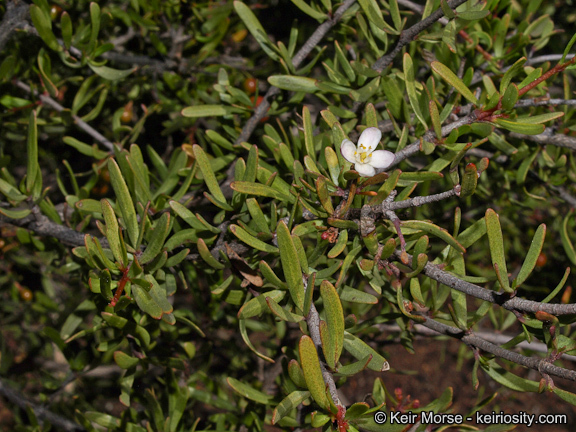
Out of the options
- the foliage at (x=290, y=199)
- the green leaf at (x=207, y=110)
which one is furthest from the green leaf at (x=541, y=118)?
the green leaf at (x=207, y=110)

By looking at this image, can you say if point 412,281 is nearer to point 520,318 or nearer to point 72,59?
point 520,318

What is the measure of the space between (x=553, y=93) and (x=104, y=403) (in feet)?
8.50

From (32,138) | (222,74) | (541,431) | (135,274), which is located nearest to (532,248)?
(135,274)

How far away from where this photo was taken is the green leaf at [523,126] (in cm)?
76

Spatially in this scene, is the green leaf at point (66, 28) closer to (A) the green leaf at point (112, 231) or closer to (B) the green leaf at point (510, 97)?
(A) the green leaf at point (112, 231)

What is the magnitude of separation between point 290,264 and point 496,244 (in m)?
0.35

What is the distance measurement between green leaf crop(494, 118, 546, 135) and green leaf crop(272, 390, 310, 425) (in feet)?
1.94

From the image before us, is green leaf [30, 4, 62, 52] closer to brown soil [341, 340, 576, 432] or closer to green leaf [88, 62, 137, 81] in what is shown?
green leaf [88, 62, 137, 81]

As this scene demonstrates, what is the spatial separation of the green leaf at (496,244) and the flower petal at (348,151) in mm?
242

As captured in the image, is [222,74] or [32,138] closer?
[32,138]

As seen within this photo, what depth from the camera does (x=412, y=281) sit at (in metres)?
0.87

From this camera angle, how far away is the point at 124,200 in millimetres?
859

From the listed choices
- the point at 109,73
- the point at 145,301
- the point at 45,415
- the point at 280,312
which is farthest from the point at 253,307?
the point at 45,415

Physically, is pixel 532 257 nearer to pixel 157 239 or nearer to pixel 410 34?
pixel 410 34
